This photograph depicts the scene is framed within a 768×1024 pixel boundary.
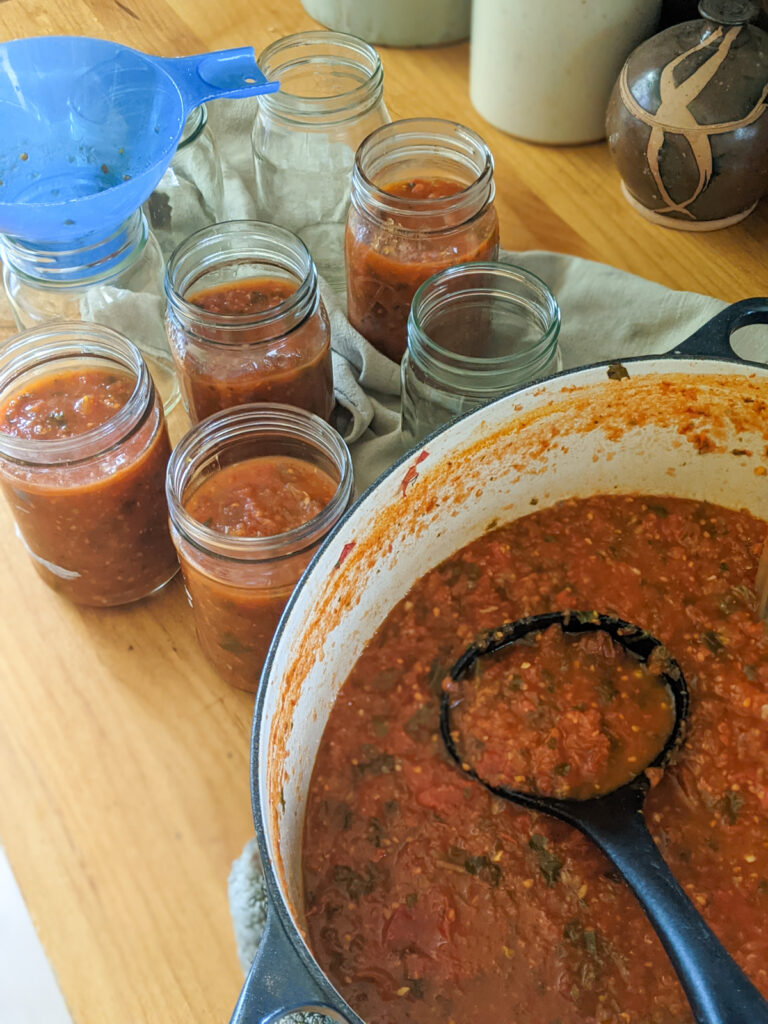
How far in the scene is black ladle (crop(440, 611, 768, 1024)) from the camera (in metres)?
0.64

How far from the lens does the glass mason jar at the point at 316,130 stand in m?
1.07

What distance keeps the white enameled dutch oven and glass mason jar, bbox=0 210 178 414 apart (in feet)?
1.23

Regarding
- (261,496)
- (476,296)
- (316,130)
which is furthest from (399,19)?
(261,496)

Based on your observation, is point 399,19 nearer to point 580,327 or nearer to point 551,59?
point 551,59

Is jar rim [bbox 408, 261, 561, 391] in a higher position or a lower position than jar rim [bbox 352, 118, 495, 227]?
lower

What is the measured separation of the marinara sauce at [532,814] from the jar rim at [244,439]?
14 centimetres

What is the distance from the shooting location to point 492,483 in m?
0.89

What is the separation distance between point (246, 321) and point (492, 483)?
0.84ft

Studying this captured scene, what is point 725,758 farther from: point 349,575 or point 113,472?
point 113,472

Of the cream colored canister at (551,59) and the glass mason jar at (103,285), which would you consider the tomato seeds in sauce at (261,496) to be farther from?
the cream colored canister at (551,59)

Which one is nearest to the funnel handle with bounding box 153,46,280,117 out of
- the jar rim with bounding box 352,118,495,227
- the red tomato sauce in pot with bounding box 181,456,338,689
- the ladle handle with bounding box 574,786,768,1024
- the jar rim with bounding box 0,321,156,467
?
the jar rim with bounding box 352,118,495,227

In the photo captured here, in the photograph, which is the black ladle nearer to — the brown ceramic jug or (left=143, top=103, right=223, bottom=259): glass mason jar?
the brown ceramic jug

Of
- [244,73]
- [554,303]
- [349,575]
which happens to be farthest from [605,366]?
[244,73]

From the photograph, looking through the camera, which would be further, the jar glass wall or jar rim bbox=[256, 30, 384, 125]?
the jar glass wall
